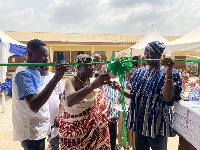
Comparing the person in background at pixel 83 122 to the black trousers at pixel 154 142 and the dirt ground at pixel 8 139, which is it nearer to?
the black trousers at pixel 154 142

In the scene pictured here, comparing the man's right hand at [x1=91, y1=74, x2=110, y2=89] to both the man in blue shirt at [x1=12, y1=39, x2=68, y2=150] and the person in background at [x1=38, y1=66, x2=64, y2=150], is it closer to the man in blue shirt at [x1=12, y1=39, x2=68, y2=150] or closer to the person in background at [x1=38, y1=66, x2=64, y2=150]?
the man in blue shirt at [x1=12, y1=39, x2=68, y2=150]

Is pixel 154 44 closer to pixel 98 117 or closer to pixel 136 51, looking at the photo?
pixel 98 117

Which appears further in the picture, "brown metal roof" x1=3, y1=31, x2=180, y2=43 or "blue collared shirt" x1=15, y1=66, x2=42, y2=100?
"brown metal roof" x1=3, y1=31, x2=180, y2=43

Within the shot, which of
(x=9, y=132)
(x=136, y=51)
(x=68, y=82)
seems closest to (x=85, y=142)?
(x=68, y=82)

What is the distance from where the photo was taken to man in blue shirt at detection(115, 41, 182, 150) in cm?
167

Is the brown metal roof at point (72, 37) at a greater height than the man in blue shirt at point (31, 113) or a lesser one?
greater

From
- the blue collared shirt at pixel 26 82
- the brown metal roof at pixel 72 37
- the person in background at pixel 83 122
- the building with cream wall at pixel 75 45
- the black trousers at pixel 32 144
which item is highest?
the brown metal roof at pixel 72 37

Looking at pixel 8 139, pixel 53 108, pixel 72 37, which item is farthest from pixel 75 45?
pixel 53 108

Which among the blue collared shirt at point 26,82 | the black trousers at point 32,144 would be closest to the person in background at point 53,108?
the black trousers at point 32,144

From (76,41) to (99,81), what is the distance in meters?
16.9

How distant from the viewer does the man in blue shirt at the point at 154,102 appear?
167 centimetres

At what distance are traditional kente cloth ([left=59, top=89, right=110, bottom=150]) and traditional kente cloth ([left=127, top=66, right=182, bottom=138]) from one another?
41 cm

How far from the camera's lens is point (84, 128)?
1.69 meters

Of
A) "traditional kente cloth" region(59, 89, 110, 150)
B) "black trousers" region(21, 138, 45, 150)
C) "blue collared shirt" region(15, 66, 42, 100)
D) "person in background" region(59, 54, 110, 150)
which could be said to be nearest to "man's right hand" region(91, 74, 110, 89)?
"person in background" region(59, 54, 110, 150)
